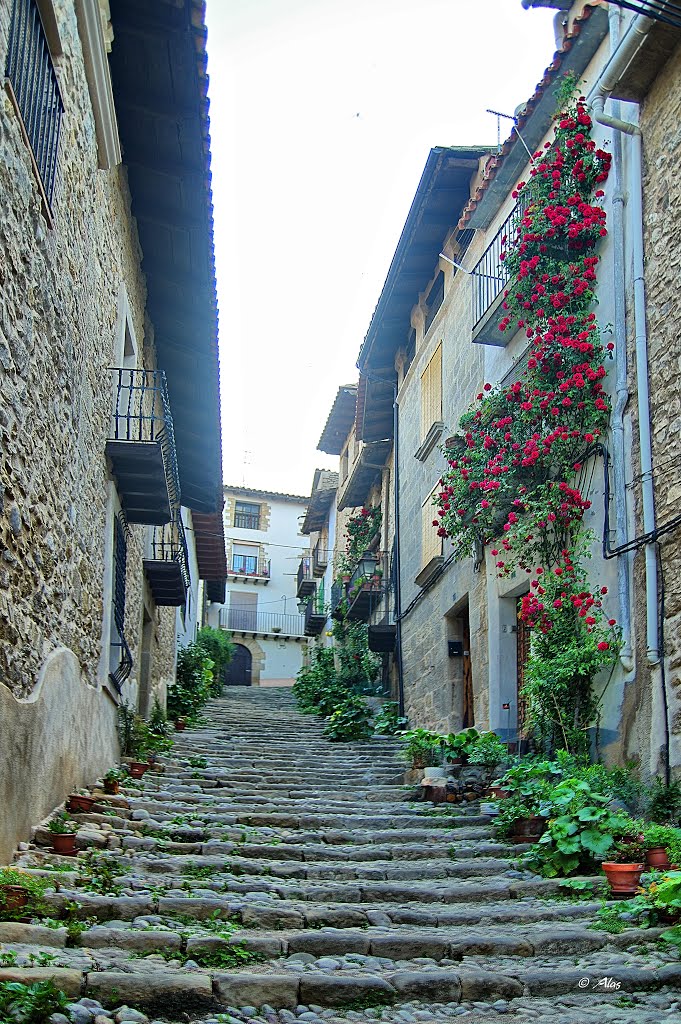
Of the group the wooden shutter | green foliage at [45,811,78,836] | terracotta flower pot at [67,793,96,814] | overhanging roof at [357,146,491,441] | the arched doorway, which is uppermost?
overhanging roof at [357,146,491,441]

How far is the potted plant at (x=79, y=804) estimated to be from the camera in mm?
7609

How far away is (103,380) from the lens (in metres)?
9.31

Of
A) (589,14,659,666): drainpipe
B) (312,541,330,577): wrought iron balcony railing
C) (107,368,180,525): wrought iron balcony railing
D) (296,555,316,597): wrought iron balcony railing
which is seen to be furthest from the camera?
(296,555,316,597): wrought iron balcony railing

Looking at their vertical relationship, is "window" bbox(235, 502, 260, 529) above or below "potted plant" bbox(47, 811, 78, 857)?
above

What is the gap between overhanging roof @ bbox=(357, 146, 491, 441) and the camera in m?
14.0

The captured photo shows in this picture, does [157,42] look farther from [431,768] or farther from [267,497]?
[267,497]

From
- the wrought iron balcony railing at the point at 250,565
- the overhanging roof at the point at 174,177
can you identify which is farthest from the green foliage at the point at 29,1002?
the wrought iron balcony railing at the point at 250,565

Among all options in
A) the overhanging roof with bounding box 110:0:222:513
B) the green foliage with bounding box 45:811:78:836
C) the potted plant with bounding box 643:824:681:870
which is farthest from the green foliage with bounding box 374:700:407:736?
the potted plant with bounding box 643:824:681:870

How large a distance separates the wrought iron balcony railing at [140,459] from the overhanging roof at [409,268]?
5118 mm

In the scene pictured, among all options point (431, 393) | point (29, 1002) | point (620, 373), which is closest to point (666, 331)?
point (620, 373)

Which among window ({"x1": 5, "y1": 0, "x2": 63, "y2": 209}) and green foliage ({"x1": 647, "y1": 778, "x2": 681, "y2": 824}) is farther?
green foliage ({"x1": 647, "y1": 778, "x2": 681, "y2": 824})

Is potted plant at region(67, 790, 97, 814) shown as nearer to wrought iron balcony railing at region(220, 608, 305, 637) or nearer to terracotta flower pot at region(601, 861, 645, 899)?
terracotta flower pot at region(601, 861, 645, 899)

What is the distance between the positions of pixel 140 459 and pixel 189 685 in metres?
11.0

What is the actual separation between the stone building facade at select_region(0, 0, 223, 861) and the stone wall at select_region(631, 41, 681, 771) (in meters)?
3.76
